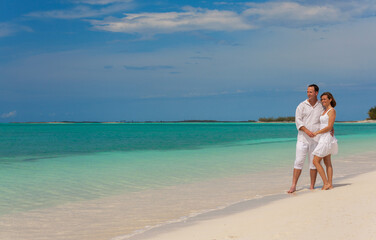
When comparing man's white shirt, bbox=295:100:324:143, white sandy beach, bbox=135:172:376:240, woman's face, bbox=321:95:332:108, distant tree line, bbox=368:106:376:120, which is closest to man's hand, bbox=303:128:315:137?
man's white shirt, bbox=295:100:324:143

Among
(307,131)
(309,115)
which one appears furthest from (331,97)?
(307,131)

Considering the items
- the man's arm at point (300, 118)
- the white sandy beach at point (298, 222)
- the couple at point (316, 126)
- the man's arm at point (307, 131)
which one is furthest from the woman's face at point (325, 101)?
the white sandy beach at point (298, 222)

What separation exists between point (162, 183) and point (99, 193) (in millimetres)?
1715

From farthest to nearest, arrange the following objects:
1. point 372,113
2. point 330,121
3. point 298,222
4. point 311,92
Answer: point 372,113
point 311,92
point 330,121
point 298,222

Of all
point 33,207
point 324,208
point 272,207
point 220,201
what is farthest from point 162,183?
point 324,208

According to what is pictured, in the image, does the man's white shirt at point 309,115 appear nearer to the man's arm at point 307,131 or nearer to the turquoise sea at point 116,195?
the man's arm at point 307,131

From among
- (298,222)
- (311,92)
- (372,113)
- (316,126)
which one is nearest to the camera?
(298,222)

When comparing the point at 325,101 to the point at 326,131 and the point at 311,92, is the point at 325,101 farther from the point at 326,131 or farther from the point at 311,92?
the point at 326,131

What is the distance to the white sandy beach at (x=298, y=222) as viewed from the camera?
4.03 metres

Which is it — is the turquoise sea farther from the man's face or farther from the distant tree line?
the distant tree line

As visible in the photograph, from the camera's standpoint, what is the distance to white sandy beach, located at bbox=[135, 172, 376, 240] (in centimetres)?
403

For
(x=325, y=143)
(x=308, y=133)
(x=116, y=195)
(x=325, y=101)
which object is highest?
(x=325, y=101)

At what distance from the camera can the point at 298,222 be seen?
14.6 feet

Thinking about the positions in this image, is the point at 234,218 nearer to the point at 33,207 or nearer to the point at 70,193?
the point at 33,207
